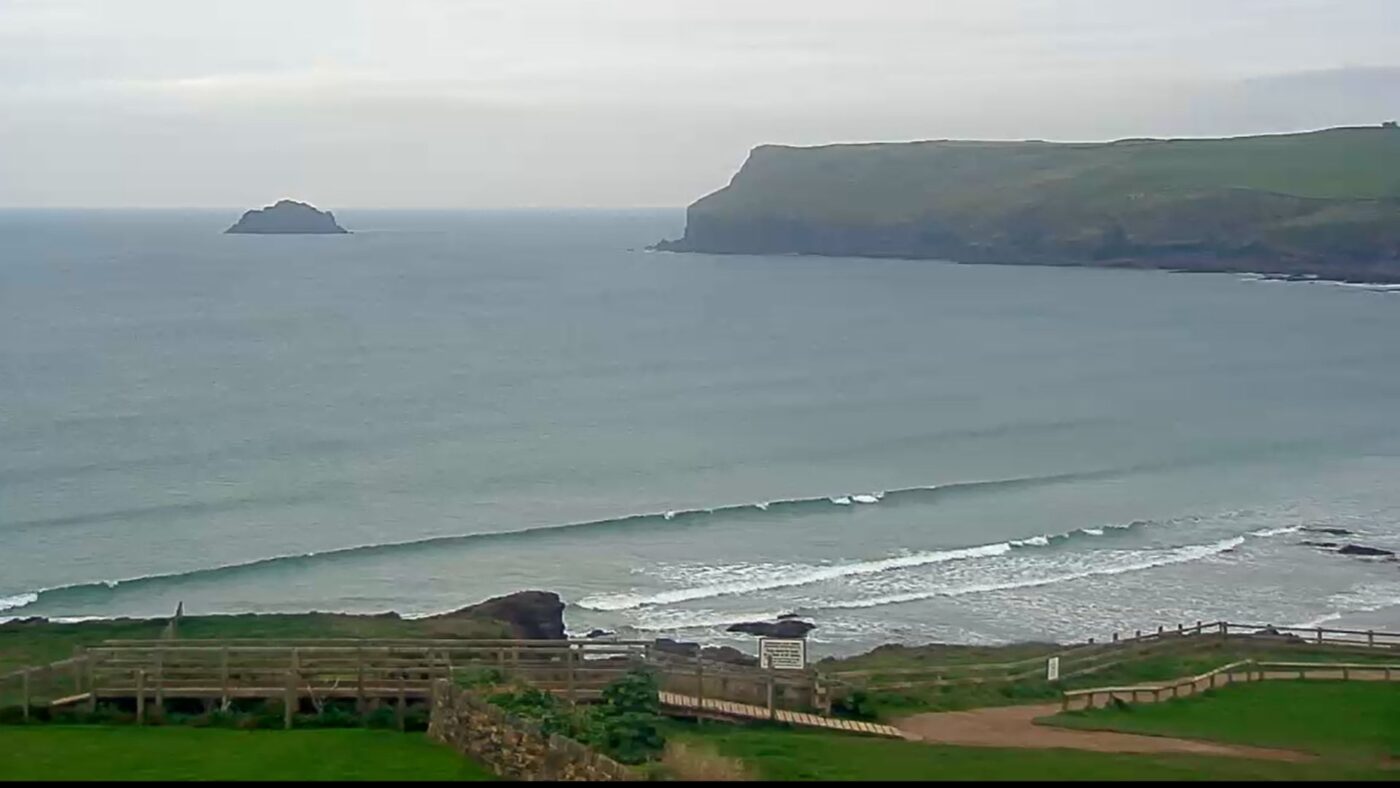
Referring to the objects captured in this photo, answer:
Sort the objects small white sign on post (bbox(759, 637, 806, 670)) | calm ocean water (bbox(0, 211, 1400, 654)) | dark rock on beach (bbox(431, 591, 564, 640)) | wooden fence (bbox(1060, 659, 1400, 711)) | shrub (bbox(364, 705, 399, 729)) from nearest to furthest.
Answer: shrub (bbox(364, 705, 399, 729)) → small white sign on post (bbox(759, 637, 806, 670)) → wooden fence (bbox(1060, 659, 1400, 711)) → dark rock on beach (bbox(431, 591, 564, 640)) → calm ocean water (bbox(0, 211, 1400, 654))

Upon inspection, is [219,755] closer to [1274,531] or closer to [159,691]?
[159,691]

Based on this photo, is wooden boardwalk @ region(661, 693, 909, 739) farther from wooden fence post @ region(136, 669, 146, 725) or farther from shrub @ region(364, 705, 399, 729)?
wooden fence post @ region(136, 669, 146, 725)

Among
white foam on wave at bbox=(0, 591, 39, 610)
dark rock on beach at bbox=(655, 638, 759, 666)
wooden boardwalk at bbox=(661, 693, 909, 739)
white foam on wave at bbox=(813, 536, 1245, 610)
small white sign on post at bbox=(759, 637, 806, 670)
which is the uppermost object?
small white sign on post at bbox=(759, 637, 806, 670)

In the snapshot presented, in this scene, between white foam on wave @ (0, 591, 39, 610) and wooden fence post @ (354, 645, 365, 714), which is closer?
wooden fence post @ (354, 645, 365, 714)

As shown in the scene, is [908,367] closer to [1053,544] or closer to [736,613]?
[1053,544]

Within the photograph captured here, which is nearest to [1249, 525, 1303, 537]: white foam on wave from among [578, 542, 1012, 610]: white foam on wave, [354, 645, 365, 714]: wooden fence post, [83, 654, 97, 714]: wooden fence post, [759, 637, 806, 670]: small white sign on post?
[578, 542, 1012, 610]: white foam on wave

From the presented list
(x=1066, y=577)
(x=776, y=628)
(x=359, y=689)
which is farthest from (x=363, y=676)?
(x=1066, y=577)

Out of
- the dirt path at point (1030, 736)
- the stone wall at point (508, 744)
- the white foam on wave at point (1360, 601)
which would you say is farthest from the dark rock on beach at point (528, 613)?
the white foam on wave at point (1360, 601)
